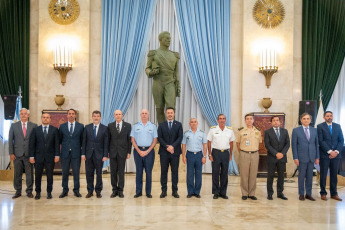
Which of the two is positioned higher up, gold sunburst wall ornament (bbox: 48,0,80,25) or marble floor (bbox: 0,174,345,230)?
gold sunburst wall ornament (bbox: 48,0,80,25)

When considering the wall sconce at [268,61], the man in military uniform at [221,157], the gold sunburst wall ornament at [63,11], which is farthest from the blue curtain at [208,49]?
the man in military uniform at [221,157]

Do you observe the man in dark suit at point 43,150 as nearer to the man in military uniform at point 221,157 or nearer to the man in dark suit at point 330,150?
the man in military uniform at point 221,157

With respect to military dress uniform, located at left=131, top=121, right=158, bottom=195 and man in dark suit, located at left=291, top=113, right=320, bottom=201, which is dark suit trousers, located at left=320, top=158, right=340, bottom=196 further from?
military dress uniform, located at left=131, top=121, right=158, bottom=195

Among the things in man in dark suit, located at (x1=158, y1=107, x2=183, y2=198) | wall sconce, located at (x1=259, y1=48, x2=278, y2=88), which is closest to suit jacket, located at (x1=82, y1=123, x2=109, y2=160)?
man in dark suit, located at (x1=158, y1=107, x2=183, y2=198)

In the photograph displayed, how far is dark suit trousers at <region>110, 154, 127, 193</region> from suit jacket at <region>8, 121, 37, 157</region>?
1.35 metres

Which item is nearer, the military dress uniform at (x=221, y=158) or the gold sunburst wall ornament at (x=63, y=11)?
the military dress uniform at (x=221, y=158)

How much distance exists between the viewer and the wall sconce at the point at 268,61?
857 centimetres

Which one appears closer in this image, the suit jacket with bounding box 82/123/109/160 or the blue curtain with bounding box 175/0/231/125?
the suit jacket with bounding box 82/123/109/160

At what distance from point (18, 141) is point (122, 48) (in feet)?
11.9

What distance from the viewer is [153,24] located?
9.00m

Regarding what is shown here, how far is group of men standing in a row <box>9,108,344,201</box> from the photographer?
601 centimetres

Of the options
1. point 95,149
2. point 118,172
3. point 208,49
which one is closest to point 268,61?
point 208,49

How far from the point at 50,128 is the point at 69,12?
3.72 metres

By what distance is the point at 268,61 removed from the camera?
8.59m
